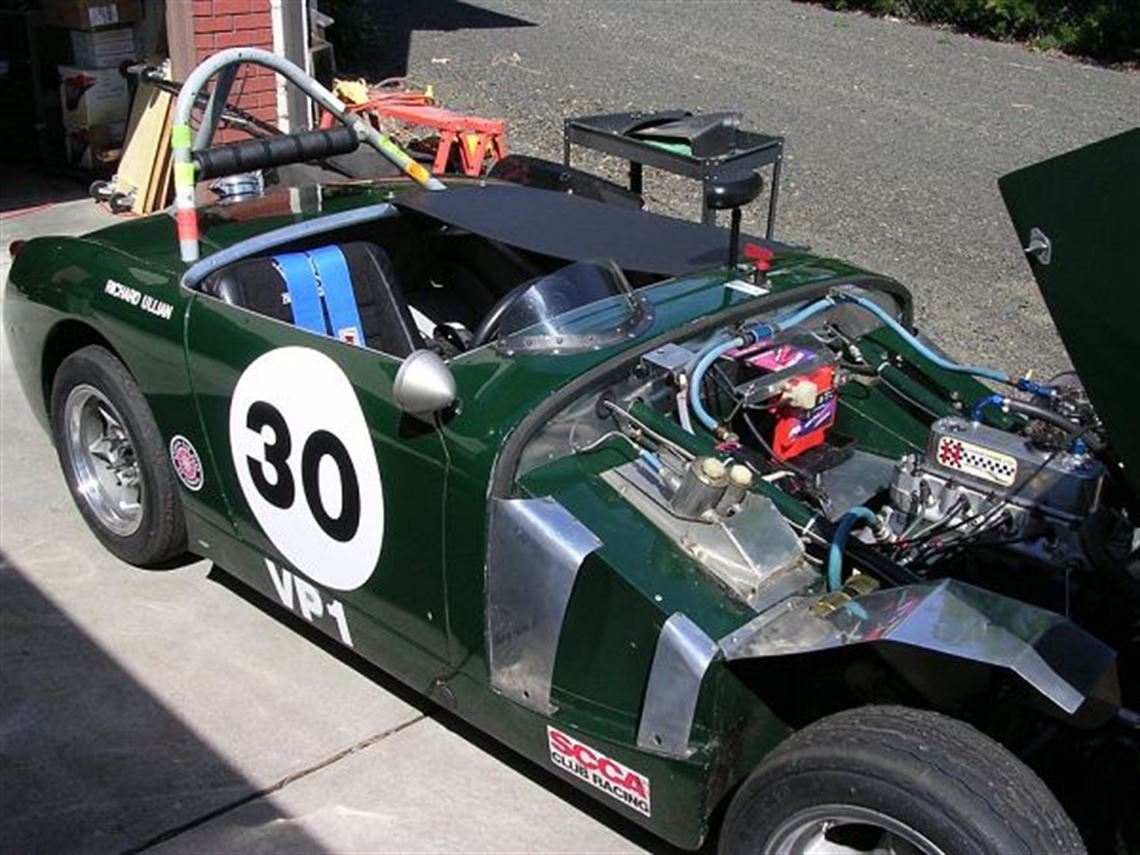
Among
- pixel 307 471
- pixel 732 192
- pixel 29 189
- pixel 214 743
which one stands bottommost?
pixel 214 743

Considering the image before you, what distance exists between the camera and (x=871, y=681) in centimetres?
284

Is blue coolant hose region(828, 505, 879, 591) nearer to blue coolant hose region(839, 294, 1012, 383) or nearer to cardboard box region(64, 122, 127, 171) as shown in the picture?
blue coolant hose region(839, 294, 1012, 383)

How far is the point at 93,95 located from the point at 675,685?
725 cm

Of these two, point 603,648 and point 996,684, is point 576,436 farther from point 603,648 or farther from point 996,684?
point 996,684

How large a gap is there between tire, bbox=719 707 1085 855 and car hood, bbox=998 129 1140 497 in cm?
60

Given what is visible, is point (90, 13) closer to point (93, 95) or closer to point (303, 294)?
point (93, 95)

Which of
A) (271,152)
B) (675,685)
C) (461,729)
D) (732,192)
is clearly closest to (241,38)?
(271,152)

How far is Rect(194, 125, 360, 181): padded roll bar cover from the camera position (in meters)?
4.16

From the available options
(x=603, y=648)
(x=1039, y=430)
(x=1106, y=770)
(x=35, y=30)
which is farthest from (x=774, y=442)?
(x=35, y=30)

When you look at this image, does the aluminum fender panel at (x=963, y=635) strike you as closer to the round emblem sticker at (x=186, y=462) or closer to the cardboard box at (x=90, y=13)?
the round emblem sticker at (x=186, y=462)

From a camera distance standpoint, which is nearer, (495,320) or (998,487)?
(998,487)

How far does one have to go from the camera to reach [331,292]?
388cm

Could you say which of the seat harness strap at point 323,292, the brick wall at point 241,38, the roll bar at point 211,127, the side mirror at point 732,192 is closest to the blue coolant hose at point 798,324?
the side mirror at point 732,192

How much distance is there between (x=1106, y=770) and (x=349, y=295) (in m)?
2.44
